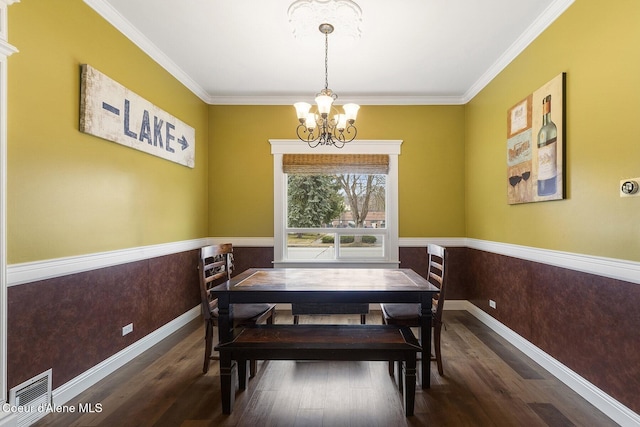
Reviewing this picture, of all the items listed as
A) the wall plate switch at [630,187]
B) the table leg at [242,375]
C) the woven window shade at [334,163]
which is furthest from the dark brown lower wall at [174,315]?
the woven window shade at [334,163]

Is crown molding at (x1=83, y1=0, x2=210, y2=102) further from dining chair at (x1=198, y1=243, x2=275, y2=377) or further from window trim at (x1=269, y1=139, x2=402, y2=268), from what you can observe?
dining chair at (x1=198, y1=243, x2=275, y2=377)

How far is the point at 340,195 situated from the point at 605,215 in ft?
9.62

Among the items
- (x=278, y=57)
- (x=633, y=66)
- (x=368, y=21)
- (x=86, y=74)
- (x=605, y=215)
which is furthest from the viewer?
(x=278, y=57)

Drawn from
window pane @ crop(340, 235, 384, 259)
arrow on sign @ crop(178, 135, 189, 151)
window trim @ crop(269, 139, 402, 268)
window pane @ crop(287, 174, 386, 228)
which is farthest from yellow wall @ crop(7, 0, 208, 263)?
window pane @ crop(340, 235, 384, 259)

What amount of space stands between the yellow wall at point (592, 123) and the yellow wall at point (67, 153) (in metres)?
3.53

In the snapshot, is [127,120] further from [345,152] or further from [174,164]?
[345,152]

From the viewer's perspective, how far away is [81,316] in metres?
2.34

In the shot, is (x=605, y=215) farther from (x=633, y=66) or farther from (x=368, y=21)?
(x=368, y=21)

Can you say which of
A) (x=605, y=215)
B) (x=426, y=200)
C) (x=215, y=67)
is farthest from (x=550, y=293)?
(x=215, y=67)

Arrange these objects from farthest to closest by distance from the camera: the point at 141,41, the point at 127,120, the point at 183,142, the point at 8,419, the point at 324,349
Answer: the point at 183,142 → the point at 141,41 → the point at 127,120 → the point at 324,349 → the point at 8,419

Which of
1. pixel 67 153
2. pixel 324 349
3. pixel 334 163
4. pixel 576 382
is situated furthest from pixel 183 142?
pixel 576 382

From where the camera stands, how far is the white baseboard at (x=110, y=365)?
220 cm

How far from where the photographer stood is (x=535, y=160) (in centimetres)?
287

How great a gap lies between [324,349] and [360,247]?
8.57ft
